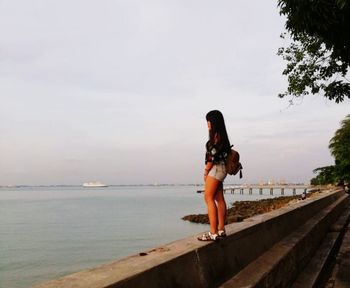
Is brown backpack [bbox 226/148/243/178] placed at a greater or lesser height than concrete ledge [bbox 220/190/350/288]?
greater

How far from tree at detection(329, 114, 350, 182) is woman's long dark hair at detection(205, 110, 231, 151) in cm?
4441

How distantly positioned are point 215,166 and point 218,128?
0.45 meters

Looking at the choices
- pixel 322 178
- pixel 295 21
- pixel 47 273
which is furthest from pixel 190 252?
pixel 322 178

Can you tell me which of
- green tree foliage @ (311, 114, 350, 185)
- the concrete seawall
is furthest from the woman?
green tree foliage @ (311, 114, 350, 185)

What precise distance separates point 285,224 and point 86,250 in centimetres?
2519

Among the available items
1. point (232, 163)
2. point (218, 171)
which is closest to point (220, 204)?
point (218, 171)

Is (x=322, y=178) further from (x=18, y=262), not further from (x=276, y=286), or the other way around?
(x=276, y=286)

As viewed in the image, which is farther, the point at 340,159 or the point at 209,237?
the point at 340,159

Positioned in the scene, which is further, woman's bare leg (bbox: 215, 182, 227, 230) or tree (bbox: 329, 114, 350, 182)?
tree (bbox: 329, 114, 350, 182)

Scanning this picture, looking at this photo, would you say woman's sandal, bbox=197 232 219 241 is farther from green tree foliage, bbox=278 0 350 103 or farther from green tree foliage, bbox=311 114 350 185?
green tree foliage, bbox=311 114 350 185

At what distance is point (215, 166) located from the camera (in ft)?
16.5

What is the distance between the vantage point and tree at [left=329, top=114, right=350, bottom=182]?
47219mm

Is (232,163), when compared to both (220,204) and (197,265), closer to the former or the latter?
(220,204)

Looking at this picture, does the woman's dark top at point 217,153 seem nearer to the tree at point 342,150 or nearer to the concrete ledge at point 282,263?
the concrete ledge at point 282,263
